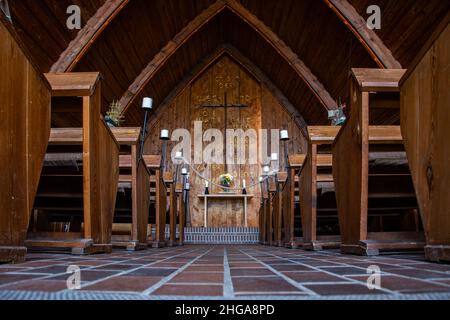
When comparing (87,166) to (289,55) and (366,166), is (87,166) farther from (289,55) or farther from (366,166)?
(289,55)

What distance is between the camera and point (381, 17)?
6.45 metres

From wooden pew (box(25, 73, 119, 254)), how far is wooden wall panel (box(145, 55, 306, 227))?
8.09 meters

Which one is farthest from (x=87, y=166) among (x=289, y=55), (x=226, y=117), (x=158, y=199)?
(x=226, y=117)

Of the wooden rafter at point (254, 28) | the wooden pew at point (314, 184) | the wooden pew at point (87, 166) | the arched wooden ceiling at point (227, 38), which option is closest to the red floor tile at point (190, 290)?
the wooden pew at point (87, 166)

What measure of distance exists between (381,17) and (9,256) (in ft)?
21.4

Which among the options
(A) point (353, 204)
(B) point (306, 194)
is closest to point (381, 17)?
(B) point (306, 194)

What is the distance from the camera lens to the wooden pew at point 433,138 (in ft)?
5.19

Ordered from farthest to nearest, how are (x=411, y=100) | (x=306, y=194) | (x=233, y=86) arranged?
(x=233, y=86) → (x=306, y=194) → (x=411, y=100)

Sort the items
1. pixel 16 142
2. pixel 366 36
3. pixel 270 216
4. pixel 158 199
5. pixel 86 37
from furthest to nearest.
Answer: pixel 86 37
pixel 366 36
pixel 270 216
pixel 158 199
pixel 16 142

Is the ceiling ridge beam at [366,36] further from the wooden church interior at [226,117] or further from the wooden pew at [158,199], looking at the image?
the wooden pew at [158,199]

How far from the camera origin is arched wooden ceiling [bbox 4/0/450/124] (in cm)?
596

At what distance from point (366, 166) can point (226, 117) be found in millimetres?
9544

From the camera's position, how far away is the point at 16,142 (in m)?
1.61
